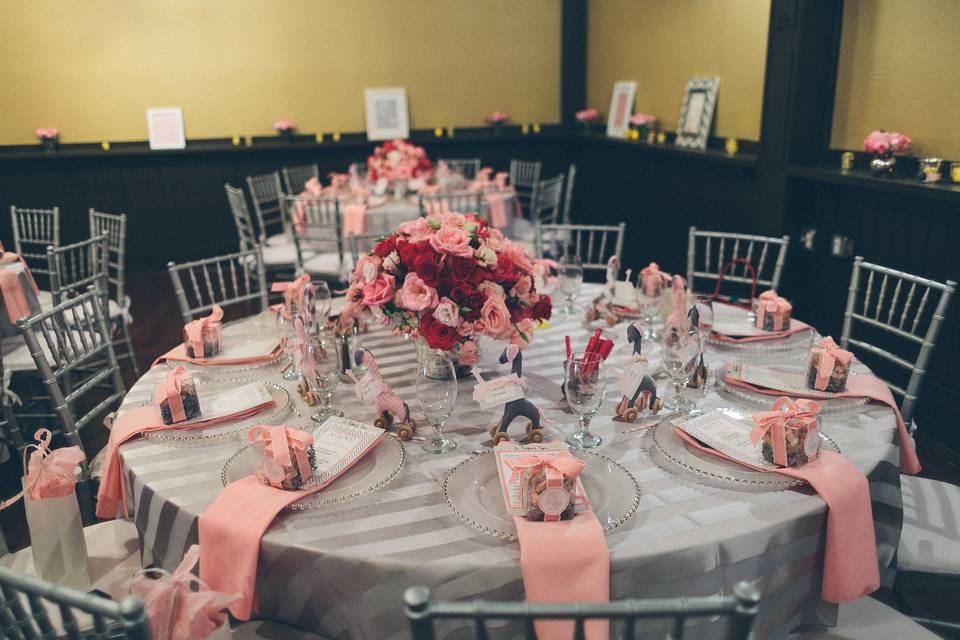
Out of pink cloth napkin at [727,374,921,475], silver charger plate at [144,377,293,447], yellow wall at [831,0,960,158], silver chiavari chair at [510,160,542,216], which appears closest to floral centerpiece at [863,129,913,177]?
yellow wall at [831,0,960,158]

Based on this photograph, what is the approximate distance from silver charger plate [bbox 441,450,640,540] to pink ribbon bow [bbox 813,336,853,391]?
64cm

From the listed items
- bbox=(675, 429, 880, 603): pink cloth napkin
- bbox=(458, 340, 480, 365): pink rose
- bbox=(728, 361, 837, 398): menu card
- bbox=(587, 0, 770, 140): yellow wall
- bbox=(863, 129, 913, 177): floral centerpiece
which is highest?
bbox=(587, 0, 770, 140): yellow wall

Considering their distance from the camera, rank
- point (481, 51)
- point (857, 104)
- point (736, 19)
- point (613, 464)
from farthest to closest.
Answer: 1. point (481, 51)
2. point (736, 19)
3. point (857, 104)
4. point (613, 464)

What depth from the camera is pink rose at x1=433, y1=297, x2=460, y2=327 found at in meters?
1.68

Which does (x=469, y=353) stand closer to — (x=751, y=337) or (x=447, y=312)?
(x=447, y=312)

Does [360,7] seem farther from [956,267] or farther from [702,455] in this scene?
[702,455]

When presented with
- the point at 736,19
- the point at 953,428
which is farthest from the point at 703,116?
the point at 953,428

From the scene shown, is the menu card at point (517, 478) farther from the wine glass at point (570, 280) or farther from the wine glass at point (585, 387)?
the wine glass at point (570, 280)

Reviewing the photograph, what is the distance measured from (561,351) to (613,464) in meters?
0.70

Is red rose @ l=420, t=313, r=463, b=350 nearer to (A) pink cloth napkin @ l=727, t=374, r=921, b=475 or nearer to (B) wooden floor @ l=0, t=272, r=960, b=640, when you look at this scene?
(A) pink cloth napkin @ l=727, t=374, r=921, b=475

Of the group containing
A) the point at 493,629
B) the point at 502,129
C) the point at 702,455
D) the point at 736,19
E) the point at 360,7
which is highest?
the point at 360,7

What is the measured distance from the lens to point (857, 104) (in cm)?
372

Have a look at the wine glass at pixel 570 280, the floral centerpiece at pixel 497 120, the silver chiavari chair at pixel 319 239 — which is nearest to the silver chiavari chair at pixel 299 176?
the silver chiavari chair at pixel 319 239

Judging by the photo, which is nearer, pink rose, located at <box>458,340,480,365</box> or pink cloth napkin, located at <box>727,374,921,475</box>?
pink cloth napkin, located at <box>727,374,921,475</box>
